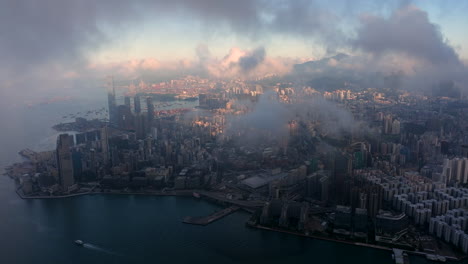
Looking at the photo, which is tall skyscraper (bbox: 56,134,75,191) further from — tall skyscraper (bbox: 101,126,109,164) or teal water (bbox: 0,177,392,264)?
tall skyscraper (bbox: 101,126,109,164)

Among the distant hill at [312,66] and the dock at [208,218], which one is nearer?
the dock at [208,218]

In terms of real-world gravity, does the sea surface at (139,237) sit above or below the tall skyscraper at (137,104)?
below

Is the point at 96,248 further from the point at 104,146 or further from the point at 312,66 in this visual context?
the point at 312,66

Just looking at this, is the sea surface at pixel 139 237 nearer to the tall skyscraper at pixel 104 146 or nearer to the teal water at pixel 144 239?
the teal water at pixel 144 239

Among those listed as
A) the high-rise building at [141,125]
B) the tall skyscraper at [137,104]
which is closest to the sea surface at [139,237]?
the high-rise building at [141,125]

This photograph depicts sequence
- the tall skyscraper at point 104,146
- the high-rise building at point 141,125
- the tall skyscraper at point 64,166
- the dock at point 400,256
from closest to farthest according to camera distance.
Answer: the dock at point 400,256 → the tall skyscraper at point 64,166 → the tall skyscraper at point 104,146 → the high-rise building at point 141,125

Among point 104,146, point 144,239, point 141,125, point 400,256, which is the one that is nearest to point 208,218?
point 144,239
